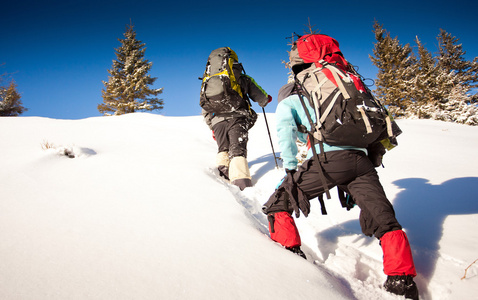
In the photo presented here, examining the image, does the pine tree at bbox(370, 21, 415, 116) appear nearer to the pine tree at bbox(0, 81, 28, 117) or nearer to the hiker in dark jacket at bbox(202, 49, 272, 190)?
the hiker in dark jacket at bbox(202, 49, 272, 190)

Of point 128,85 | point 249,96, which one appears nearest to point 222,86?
point 249,96

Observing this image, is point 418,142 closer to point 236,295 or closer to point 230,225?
point 230,225

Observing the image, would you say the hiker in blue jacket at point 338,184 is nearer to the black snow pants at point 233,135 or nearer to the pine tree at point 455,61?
the black snow pants at point 233,135

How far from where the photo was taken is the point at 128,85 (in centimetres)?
1961

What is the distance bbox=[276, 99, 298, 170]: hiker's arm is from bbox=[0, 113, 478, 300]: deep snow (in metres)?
0.68

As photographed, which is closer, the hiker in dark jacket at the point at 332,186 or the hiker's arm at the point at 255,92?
the hiker in dark jacket at the point at 332,186

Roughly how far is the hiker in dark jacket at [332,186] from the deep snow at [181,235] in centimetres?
19

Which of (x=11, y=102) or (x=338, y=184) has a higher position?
(x=11, y=102)

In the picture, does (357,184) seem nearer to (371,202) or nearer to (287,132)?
(371,202)

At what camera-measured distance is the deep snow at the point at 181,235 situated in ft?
3.47

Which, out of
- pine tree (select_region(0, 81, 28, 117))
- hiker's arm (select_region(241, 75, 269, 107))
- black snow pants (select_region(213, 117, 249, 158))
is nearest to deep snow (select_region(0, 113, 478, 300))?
black snow pants (select_region(213, 117, 249, 158))

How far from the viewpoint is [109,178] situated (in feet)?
8.03

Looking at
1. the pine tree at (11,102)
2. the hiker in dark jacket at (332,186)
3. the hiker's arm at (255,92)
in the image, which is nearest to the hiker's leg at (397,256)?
the hiker in dark jacket at (332,186)

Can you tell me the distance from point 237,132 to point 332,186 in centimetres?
210
